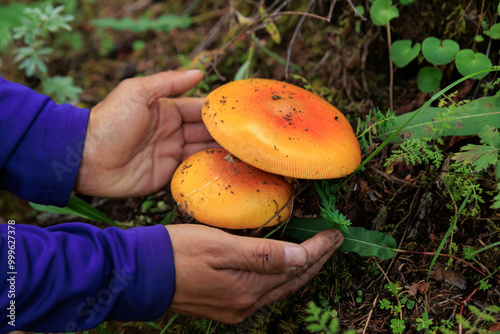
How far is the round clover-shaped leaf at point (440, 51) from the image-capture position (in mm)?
2611

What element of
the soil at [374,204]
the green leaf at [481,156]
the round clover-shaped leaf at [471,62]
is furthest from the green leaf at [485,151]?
the round clover-shaped leaf at [471,62]

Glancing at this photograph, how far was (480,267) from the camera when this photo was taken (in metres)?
2.24

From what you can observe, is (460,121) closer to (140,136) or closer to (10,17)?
(140,136)

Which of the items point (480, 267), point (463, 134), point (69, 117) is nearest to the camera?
point (480, 267)

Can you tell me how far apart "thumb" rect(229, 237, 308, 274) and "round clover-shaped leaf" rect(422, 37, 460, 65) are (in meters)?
1.75

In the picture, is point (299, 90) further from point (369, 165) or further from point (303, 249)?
point (303, 249)

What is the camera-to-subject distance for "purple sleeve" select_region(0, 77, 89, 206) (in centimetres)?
266

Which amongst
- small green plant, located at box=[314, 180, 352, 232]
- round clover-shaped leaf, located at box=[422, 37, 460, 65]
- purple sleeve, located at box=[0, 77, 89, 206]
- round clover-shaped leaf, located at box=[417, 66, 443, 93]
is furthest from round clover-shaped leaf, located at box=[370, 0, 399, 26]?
purple sleeve, located at box=[0, 77, 89, 206]

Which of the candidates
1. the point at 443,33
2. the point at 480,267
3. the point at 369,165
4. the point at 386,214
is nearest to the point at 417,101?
the point at 443,33

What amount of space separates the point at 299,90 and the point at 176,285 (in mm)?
1665

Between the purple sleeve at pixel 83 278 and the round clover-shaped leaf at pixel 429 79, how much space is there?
90.3 inches

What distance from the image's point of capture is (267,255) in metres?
2.12

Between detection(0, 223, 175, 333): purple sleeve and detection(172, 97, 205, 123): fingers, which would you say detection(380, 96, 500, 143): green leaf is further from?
detection(0, 223, 175, 333): purple sleeve

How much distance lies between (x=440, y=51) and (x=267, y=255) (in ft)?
6.52
